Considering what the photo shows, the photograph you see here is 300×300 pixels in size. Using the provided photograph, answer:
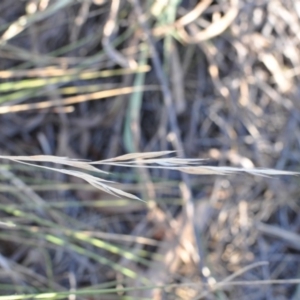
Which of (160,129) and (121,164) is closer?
(121,164)

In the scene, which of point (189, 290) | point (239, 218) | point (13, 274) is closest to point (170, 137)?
A: point (239, 218)

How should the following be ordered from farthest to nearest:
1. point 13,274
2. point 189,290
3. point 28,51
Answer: point 28,51
point 189,290
point 13,274

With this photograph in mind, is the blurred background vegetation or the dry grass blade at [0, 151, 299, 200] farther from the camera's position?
the blurred background vegetation

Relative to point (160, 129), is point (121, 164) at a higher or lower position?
higher

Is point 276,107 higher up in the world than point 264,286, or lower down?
higher up

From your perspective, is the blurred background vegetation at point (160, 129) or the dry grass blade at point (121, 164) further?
the blurred background vegetation at point (160, 129)

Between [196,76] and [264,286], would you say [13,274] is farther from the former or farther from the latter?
[196,76]

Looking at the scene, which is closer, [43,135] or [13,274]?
[13,274]

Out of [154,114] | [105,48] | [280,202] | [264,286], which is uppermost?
[105,48]
